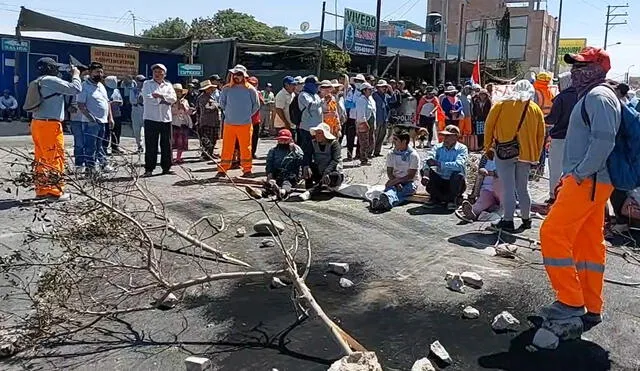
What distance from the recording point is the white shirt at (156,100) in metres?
9.56

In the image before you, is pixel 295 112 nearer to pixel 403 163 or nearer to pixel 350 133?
pixel 403 163

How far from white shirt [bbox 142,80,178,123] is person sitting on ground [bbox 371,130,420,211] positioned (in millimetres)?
3553

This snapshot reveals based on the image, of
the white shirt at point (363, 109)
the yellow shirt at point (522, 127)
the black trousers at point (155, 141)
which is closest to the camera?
the yellow shirt at point (522, 127)

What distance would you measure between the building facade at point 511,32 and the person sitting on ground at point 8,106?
31620mm

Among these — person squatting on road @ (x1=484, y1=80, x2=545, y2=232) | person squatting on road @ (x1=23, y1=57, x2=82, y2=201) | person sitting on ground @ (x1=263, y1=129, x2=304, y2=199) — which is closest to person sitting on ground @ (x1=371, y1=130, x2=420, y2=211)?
person sitting on ground @ (x1=263, y1=129, x2=304, y2=199)

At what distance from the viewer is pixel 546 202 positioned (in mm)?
8562

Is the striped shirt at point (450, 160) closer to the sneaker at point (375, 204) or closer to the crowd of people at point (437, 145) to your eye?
the crowd of people at point (437, 145)

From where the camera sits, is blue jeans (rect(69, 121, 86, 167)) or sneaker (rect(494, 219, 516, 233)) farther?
blue jeans (rect(69, 121, 86, 167))

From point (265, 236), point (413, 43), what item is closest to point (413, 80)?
point (413, 43)

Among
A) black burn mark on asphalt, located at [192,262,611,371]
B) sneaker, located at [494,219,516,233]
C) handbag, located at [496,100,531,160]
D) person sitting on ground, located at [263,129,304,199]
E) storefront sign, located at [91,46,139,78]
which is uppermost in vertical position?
storefront sign, located at [91,46,139,78]

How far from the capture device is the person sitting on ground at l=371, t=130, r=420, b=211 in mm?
8164

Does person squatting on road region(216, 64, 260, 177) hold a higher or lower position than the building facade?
lower

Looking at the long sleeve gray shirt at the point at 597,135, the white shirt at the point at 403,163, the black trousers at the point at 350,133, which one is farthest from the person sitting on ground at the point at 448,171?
the black trousers at the point at 350,133

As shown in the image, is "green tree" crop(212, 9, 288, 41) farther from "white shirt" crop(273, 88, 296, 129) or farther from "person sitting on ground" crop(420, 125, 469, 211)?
"person sitting on ground" crop(420, 125, 469, 211)
